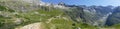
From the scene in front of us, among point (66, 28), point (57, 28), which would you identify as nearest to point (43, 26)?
point (66, 28)

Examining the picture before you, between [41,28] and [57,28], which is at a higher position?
[41,28]

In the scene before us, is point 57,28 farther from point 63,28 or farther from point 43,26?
point 43,26

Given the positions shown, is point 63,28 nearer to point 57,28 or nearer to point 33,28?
point 57,28

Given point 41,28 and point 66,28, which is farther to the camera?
point 66,28

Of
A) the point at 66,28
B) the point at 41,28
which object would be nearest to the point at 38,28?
the point at 41,28

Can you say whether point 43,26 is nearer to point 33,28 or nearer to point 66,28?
point 33,28

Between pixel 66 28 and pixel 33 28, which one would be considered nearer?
pixel 33 28

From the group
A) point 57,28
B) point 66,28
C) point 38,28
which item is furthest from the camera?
point 57,28

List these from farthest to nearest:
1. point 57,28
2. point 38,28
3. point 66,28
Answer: point 57,28
point 66,28
point 38,28
